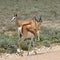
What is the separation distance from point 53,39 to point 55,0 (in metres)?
21.8

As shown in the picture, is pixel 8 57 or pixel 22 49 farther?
pixel 22 49

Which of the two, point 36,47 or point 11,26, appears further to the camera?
point 11,26

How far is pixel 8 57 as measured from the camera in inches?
481

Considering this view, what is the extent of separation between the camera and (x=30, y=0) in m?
36.7

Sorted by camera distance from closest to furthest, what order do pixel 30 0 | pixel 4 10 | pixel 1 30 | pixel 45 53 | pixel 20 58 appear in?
1. pixel 20 58
2. pixel 45 53
3. pixel 1 30
4. pixel 4 10
5. pixel 30 0

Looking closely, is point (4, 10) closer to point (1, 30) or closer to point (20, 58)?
point (1, 30)

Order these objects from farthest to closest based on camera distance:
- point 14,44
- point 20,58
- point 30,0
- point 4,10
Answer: point 30,0 < point 4,10 < point 14,44 < point 20,58

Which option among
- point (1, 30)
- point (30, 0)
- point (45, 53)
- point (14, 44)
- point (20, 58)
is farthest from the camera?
point (30, 0)

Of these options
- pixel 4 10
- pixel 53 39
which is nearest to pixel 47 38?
pixel 53 39

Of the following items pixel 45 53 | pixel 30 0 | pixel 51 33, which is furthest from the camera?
pixel 30 0

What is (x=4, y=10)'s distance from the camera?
2788cm

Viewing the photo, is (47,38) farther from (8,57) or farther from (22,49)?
(8,57)

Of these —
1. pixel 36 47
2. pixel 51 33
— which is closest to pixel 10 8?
pixel 51 33

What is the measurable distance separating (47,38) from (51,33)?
112cm
